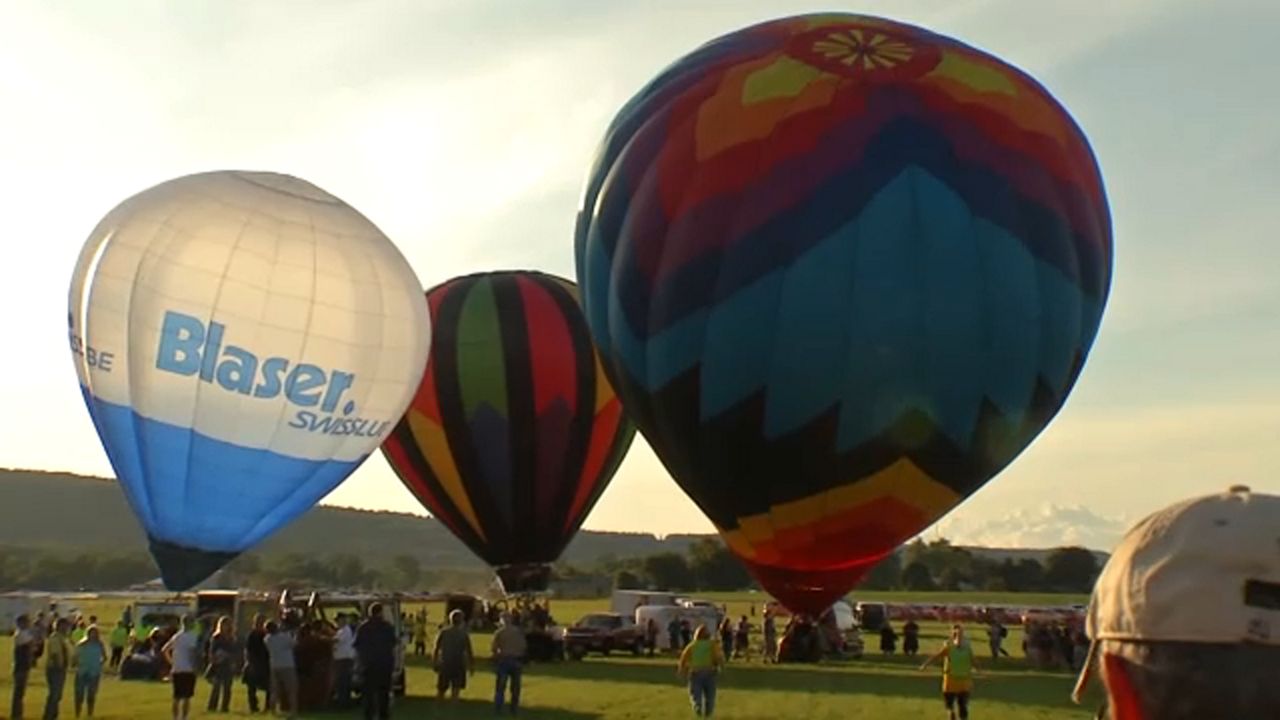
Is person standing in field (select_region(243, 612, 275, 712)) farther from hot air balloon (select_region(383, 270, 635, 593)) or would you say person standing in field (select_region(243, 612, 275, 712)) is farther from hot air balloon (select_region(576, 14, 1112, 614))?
hot air balloon (select_region(383, 270, 635, 593))

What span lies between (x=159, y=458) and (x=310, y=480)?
1987 mm

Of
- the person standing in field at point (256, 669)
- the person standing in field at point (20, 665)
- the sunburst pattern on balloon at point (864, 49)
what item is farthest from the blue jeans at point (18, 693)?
the sunburst pattern on balloon at point (864, 49)

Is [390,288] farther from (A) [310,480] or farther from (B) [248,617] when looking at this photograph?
(B) [248,617]

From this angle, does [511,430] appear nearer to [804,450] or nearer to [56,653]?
[804,450]

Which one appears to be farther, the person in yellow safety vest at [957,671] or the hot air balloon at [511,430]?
the hot air balloon at [511,430]

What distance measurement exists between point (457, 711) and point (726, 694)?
3.81 meters

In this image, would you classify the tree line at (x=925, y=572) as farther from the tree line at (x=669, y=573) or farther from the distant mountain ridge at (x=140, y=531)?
the distant mountain ridge at (x=140, y=531)

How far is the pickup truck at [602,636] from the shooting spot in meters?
27.5

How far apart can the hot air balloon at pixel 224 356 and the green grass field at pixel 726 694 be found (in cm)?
238

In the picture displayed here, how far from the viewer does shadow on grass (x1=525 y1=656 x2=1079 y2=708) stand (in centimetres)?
1927

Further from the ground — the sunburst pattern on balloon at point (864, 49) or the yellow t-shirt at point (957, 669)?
the sunburst pattern on balloon at point (864, 49)

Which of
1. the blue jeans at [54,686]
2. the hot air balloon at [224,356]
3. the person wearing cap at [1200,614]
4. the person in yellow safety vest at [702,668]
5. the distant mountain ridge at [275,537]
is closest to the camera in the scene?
the person wearing cap at [1200,614]

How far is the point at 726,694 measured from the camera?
18.5 metres

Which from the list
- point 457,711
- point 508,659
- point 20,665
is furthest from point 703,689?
point 20,665
